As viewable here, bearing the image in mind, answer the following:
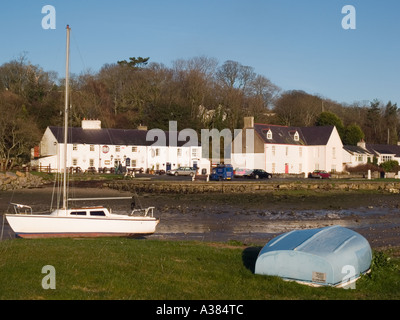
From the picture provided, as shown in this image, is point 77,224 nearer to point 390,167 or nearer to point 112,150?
point 112,150

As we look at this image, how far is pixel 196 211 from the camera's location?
38.0 metres

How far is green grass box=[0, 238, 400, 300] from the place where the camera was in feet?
35.4

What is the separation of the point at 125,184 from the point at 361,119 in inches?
3294

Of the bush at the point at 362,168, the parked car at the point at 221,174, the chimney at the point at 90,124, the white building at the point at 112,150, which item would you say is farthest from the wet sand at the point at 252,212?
the bush at the point at 362,168

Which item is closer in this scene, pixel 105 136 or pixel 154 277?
pixel 154 277

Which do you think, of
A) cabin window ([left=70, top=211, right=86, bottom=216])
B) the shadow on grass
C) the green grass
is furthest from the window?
the green grass

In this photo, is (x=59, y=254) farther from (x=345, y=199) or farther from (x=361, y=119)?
(x=361, y=119)

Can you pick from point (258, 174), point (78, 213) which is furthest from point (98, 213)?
point (258, 174)

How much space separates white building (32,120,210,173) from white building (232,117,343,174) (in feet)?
22.4

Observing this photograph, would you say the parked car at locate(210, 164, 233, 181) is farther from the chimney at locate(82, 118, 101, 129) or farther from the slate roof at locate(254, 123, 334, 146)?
the chimney at locate(82, 118, 101, 129)

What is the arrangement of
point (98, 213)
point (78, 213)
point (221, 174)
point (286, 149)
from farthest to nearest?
point (286, 149)
point (221, 174)
point (98, 213)
point (78, 213)

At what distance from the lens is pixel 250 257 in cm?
1523

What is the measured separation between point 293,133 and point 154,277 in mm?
72441
